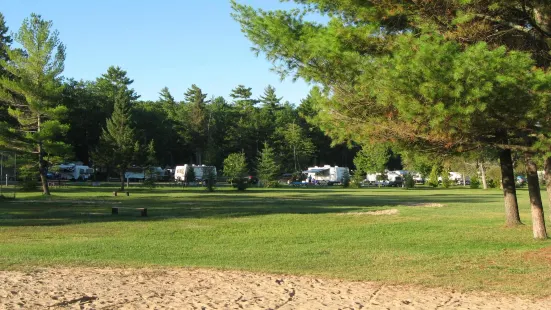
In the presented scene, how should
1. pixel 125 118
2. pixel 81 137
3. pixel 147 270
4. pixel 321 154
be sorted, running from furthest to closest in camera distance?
1. pixel 321 154
2. pixel 81 137
3. pixel 125 118
4. pixel 147 270

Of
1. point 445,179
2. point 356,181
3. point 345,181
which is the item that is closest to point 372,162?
point 356,181

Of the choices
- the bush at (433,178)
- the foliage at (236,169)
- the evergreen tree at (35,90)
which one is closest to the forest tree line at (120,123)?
the evergreen tree at (35,90)

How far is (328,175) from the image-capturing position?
234 ft

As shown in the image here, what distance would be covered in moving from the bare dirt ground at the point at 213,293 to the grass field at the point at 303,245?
2.38 feet

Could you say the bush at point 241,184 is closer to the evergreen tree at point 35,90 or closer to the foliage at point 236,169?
the foliage at point 236,169


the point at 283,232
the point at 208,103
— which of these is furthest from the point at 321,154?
the point at 283,232

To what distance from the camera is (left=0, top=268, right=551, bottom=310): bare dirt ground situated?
712cm

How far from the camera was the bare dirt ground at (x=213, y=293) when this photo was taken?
7117 millimetres

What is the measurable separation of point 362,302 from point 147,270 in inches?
162

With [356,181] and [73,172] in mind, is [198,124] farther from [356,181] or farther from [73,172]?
[356,181]

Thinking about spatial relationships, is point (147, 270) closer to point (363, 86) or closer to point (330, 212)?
point (363, 86)

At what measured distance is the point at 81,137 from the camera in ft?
249

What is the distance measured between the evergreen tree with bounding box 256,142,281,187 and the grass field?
35.5m

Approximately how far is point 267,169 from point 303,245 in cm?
4597
